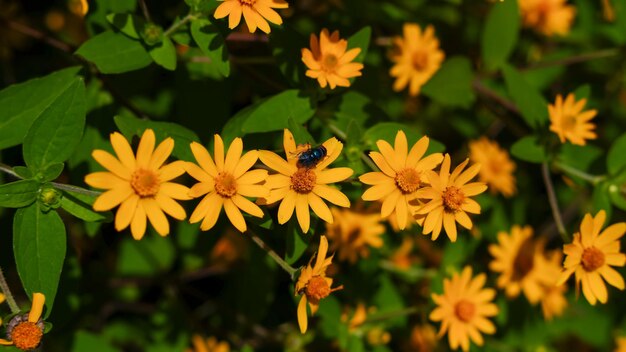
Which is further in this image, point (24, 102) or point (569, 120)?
point (569, 120)

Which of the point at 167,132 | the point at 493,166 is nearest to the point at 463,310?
the point at 493,166

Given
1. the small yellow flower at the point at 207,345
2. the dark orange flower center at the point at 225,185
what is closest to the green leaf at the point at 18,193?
the dark orange flower center at the point at 225,185

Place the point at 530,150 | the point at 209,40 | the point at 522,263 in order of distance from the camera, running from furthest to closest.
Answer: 1. the point at 522,263
2. the point at 530,150
3. the point at 209,40

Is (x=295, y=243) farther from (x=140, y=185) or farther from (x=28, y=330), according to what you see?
(x=28, y=330)

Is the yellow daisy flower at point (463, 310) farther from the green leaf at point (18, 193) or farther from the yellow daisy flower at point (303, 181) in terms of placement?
the green leaf at point (18, 193)

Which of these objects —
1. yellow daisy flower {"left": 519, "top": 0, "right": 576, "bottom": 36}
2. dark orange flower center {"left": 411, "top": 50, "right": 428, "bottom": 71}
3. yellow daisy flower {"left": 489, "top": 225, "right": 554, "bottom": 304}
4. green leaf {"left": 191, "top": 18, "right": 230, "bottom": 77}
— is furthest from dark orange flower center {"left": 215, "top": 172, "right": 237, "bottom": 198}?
yellow daisy flower {"left": 519, "top": 0, "right": 576, "bottom": 36}

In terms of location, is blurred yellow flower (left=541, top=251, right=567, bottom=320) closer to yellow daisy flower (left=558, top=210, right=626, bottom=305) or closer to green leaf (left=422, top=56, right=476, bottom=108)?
yellow daisy flower (left=558, top=210, right=626, bottom=305)
